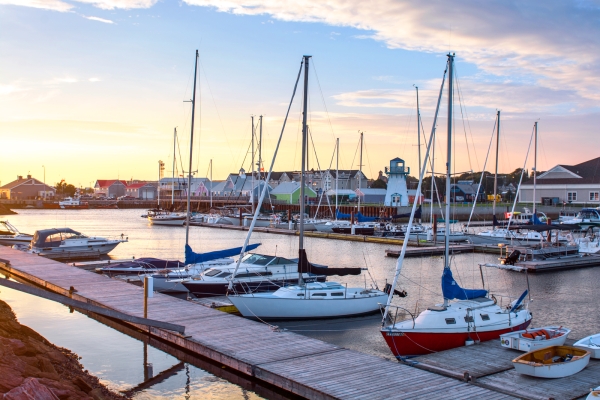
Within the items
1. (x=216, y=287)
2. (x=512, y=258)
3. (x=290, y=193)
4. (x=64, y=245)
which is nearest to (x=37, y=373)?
(x=216, y=287)

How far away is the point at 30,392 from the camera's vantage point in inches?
409

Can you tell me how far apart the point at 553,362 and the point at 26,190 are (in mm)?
166209

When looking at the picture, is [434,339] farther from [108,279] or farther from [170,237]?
[170,237]

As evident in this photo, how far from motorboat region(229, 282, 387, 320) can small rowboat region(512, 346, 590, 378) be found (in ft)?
26.6

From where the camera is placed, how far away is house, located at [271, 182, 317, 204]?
342 ft

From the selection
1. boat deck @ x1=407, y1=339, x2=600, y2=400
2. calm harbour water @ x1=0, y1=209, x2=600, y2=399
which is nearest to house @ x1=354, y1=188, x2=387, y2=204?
calm harbour water @ x1=0, y1=209, x2=600, y2=399

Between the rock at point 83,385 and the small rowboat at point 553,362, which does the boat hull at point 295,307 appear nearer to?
the small rowboat at point 553,362

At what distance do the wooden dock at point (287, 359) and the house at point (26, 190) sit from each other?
15196cm

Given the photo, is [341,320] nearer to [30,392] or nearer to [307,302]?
[307,302]

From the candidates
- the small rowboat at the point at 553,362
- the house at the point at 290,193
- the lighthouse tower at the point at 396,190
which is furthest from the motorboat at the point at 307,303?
the house at the point at 290,193

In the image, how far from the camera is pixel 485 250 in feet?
147

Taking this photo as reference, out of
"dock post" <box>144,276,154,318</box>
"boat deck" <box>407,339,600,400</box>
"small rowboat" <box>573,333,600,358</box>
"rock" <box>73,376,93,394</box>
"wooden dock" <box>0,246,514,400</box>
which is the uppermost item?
"dock post" <box>144,276,154,318</box>

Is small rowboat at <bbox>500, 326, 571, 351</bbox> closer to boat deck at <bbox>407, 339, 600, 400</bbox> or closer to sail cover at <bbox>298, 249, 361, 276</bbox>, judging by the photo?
boat deck at <bbox>407, 339, 600, 400</bbox>

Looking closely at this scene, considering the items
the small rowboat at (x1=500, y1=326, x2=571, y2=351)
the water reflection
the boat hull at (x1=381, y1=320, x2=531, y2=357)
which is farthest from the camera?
the water reflection
